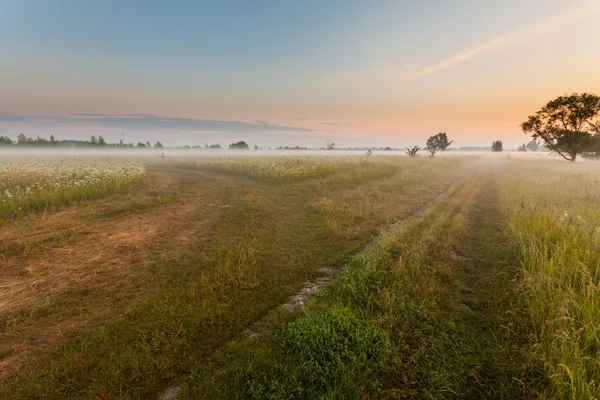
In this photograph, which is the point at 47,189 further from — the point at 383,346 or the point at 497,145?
the point at 497,145

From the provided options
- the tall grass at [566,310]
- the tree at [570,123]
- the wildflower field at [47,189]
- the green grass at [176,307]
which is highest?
the tree at [570,123]

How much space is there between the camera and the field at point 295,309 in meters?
3.48

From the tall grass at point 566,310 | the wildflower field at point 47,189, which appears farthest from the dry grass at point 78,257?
the tall grass at point 566,310

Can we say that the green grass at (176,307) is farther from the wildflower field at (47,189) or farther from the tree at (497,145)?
the tree at (497,145)

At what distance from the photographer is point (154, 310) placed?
5023 mm

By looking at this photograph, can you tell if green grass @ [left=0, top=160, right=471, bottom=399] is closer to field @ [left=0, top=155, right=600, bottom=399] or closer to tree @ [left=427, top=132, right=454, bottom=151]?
field @ [left=0, top=155, right=600, bottom=399]

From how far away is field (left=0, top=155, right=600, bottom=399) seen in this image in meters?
3.48

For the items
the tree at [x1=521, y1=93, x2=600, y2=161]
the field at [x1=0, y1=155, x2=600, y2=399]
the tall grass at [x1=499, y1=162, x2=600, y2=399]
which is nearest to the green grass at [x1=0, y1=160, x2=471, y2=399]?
the field at [x1=0, y1=155, x2=600, y2=399]

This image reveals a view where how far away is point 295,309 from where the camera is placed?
524 cm

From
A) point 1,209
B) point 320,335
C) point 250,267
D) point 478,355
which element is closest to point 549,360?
point 478,355

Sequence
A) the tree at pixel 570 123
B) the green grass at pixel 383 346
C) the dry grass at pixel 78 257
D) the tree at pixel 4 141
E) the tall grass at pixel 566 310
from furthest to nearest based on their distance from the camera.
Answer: the tree at pixel 4 141 → the tree at pixel 570 123 → the dry grass at pixel 78 257 → the green grass at pixel 383 346 → the tall grass at pixel 566 310

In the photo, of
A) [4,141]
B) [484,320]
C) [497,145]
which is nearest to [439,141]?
[497,145]

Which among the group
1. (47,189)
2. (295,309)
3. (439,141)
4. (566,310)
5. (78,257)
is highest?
(439,141)

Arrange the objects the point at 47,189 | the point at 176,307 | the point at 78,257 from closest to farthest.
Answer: the point at 176,307, the point at 78,257, the point at 47,189
